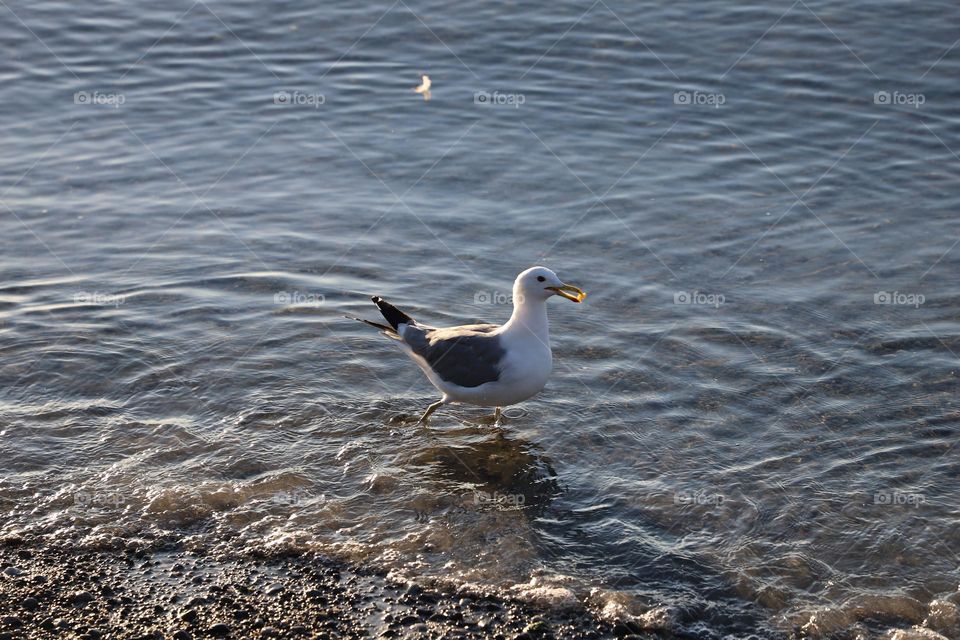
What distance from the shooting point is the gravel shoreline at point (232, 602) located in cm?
708

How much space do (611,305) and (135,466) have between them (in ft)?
16.4

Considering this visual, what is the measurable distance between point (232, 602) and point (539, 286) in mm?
3753

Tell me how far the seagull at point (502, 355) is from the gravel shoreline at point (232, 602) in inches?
91.0

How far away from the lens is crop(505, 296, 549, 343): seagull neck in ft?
31.9

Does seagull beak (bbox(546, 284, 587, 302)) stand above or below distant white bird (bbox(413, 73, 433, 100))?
below

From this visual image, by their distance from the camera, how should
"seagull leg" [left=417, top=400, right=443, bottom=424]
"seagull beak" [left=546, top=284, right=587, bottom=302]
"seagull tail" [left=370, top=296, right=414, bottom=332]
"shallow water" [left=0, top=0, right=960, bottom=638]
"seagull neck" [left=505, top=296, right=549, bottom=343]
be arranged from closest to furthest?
"shallow water" [left=0, top=0, right=960, bottom=638]
"seagull beak" [left=546, top=284, right=587, bottom=302]
"seagull neck" [left=505, top=296, right=549, bottom=343]
"seagull leg" [left=417, top=400, right=443, bottom=424]
"seagull tail" [left=370, top=296, right=414, bottom=332]

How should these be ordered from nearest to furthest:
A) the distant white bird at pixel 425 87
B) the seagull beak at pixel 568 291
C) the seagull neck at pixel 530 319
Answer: the seagull beak at pixel 568 291 → the seagull neck at pixel 530 319 → the distant white bird at pixel 425 87

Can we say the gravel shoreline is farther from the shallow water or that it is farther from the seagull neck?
the seagull neck

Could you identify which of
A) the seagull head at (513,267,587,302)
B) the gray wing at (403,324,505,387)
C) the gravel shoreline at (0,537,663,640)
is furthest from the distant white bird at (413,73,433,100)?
the gravel shoreline at (0,537,663,640)

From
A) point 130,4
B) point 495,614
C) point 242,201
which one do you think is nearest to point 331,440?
point 495,614

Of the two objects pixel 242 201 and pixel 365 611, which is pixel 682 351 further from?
pixel 242 201

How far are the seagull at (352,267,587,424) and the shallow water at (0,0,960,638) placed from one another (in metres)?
0.44

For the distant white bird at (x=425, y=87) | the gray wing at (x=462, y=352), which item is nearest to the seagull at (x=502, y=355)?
the gray wing at (x=462, y=352)

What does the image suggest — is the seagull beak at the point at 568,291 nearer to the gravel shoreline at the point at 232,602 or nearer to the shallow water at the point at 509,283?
the shallow water at the point at 509,283
